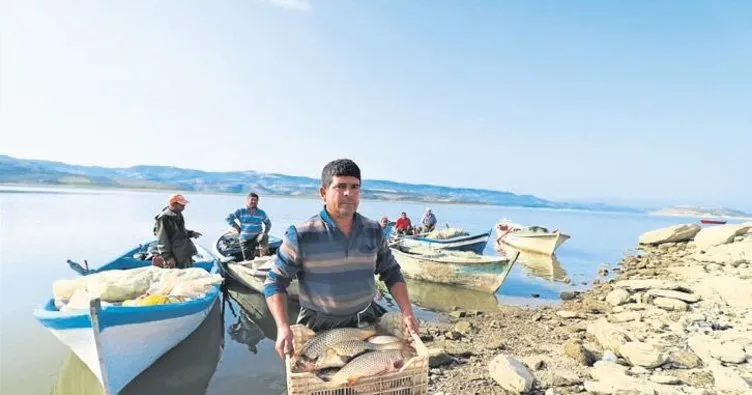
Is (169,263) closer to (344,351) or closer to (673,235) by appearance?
(344,351)

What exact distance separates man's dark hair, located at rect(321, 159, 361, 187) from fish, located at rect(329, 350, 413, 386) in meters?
1.24

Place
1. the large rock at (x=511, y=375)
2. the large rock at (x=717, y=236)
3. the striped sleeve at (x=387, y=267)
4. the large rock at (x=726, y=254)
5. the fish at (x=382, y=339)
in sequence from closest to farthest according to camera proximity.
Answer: the fish at (x=382, y=339)
the striped sleeve at (x=387, y=267)
the large rock at (x=511, y=375)
the large rock at (x=726, y=254)
the large rock at (x=717, y=236)

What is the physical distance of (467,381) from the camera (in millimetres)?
6195

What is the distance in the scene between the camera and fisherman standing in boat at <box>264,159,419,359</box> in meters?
2.94

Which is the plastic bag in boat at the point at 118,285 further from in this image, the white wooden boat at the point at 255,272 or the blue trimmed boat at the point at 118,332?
the white wooden boat at the point at 255,272

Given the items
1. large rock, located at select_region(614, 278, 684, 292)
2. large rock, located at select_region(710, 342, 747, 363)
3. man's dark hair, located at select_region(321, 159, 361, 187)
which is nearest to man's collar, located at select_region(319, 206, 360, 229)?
man's dark hair, located at select_region(321, 159, 361, 187)

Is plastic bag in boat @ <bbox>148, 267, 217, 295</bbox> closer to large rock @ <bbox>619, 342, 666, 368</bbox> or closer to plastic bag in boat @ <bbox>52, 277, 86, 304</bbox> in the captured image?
plastic bag in boat @ <bbox>52, 277, 86, 304</bbox>

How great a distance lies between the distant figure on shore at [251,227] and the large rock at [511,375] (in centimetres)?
897

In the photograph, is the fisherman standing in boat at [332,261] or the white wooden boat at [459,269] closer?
the fisherman standing in boat at [332,261]

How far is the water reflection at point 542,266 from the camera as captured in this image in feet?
67.8

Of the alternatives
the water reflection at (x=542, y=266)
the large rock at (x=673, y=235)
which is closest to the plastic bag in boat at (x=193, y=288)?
the water reflection at (x=542, y=266)

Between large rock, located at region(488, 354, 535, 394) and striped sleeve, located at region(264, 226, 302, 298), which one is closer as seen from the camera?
striped sleeve, located at region(264, 226, 302, 298)

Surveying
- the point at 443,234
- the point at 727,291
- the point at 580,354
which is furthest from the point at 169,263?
the point at 443,234

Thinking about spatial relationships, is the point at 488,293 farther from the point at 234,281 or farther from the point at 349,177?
the point at 349,177
